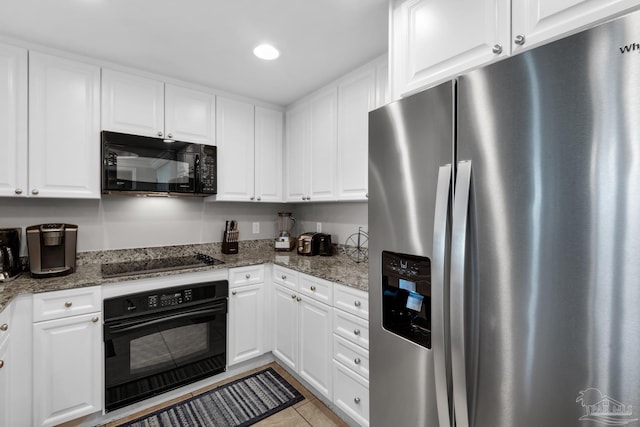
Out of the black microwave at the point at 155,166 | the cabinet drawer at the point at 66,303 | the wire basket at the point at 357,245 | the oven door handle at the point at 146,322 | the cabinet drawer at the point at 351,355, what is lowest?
the cabinet drawer at the point at 351,355

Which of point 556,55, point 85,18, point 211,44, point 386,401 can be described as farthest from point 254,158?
point 556,55

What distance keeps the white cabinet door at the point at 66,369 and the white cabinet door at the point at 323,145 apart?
1736mm

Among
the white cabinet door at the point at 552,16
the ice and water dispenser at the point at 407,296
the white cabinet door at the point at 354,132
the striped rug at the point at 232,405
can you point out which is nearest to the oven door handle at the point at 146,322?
the striped rug at the point at 232,405

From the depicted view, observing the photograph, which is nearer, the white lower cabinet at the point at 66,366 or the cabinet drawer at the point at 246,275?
the white lower cabinet at the point at 66,366

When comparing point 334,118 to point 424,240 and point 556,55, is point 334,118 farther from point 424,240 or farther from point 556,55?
point 556,55

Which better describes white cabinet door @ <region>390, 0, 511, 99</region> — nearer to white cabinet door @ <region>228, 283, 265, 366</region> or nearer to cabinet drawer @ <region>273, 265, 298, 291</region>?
cabinet drawer @ <region>273, 265, 298, 291</region>

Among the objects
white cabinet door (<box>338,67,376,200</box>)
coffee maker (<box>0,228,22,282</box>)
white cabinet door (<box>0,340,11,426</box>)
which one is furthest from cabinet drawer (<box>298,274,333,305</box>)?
coffee maker (<box>0,228,22,282</box>)

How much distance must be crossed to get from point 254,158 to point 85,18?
4.80 feet

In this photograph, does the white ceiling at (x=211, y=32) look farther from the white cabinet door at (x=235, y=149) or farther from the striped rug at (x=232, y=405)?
the striped rug at (x=232, y=405)

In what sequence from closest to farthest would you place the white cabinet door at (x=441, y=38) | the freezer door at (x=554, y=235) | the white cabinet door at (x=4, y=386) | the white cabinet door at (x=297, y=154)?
the freezer door at (x=554, y=235) → the white cabinet door at (x=441, y=38) → the white cabinet door at (x=4, y=386) → the white cabinet door at (x=297, y=154)

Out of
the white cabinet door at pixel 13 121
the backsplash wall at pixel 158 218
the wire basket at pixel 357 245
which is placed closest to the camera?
the white cabinet door at pixel 13 121

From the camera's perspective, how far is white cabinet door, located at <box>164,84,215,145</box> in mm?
2385

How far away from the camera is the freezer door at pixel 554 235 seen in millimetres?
649

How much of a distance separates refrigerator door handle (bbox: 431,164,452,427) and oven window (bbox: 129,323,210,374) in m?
1.75
